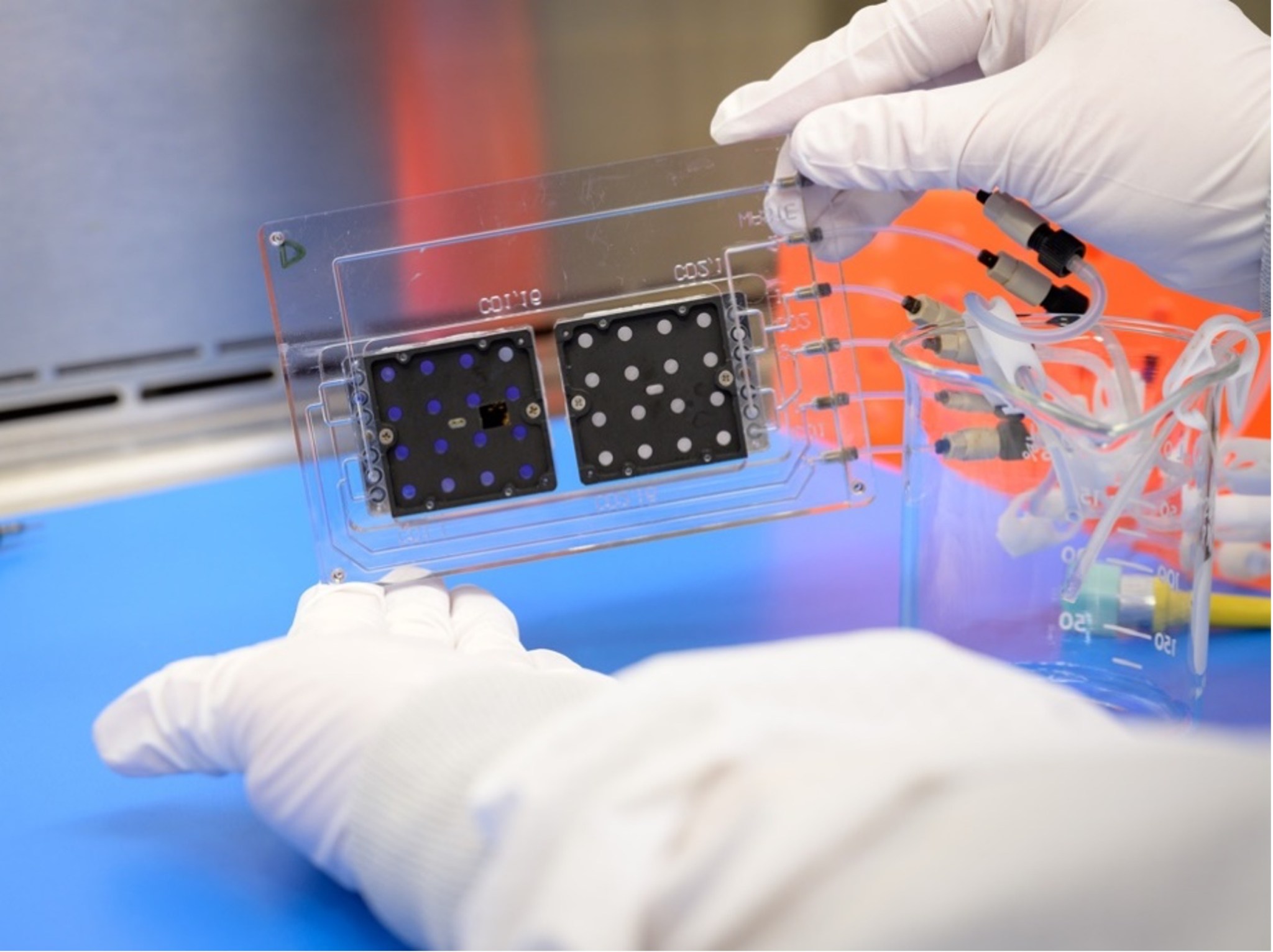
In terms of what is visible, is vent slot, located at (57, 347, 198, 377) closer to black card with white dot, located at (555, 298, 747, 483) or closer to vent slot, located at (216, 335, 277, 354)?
vent slot, located at (216, 335, 277, 354)

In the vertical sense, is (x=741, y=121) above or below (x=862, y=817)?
above

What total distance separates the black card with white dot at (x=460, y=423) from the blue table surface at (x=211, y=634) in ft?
0.51

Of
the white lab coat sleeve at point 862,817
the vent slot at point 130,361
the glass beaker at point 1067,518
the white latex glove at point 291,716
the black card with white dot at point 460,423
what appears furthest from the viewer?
the vent slot at point 130,361

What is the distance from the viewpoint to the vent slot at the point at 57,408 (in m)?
1.64

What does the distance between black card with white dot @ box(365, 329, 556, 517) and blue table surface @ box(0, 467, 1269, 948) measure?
0.51ft

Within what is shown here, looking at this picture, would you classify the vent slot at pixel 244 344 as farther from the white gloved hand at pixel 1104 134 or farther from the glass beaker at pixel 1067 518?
the glass beaker at pixel 1067 518

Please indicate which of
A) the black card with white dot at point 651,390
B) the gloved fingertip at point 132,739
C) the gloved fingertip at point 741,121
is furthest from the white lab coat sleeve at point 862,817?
the gloved fingertip at point 741,121

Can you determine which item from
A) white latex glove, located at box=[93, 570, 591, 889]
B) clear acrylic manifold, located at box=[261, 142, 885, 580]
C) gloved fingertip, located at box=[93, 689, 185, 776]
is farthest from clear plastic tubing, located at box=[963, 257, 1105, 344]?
gloved fingertip, located at box=[93, 689, 185, 776]

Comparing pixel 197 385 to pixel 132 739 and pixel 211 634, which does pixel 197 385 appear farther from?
pixel 132 739

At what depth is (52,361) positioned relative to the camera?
1607mm

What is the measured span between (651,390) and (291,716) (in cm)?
41

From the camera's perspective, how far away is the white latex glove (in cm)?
68

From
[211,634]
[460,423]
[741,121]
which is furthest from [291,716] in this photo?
[741,121]

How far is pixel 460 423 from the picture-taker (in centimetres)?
99
